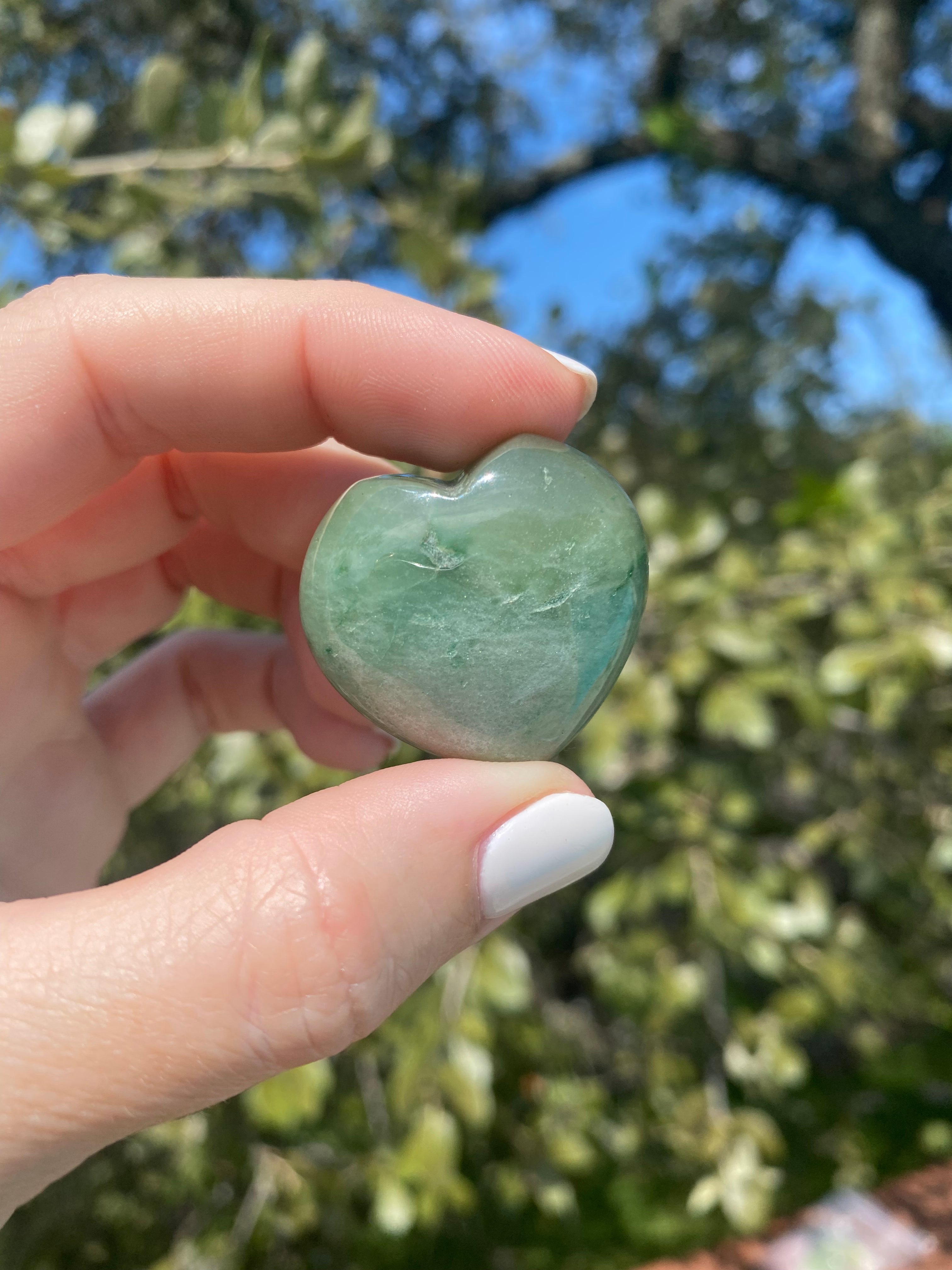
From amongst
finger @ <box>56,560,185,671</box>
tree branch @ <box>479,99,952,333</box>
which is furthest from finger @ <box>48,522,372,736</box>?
tree branch @ <box>479,99,952,333</box>

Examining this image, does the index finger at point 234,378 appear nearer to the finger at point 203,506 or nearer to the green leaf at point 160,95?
the finger at point 203,506

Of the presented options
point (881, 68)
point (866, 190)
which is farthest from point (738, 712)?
point (881, 68)

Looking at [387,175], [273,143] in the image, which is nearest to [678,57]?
[387,175]

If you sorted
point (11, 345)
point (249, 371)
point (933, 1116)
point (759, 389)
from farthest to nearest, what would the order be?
point (933, 1116) → point (759, 389) → point (249, 371) → point (11, 345)

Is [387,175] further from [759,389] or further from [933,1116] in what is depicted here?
[933,1116]

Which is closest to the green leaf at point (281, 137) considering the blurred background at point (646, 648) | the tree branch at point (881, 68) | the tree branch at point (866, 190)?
the blurred background at point (646, 648)

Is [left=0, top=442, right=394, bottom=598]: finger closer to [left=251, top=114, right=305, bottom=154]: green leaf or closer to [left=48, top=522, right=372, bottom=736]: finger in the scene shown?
[left=48, top=522, right=372, bottom=736]: finger

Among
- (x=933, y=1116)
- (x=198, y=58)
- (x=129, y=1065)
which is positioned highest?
(x=198, y=58)
